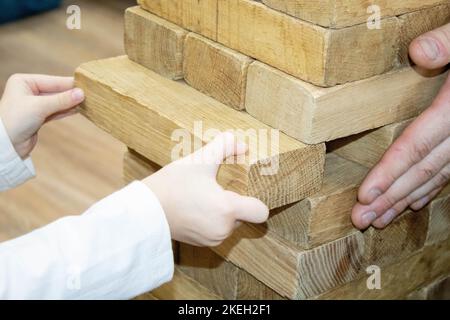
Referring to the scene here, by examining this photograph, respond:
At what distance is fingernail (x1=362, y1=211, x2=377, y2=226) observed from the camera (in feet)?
4.17

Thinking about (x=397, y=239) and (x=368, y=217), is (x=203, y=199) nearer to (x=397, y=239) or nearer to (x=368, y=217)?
(x=368, y=217)

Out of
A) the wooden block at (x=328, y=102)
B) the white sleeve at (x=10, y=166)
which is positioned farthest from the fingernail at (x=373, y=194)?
the white sleeve at (x=10, y=166)

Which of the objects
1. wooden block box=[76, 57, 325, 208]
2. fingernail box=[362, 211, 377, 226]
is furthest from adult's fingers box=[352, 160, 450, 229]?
wooden block box=[76, 57, 325, 208]

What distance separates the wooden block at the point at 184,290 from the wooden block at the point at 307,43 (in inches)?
19.4

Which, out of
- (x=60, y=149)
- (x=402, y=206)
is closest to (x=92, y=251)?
(x=402, y=206)

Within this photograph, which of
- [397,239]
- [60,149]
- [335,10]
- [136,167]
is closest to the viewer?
[335,10]

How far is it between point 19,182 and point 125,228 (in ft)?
1.49

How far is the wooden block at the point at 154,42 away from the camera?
4.24 feet

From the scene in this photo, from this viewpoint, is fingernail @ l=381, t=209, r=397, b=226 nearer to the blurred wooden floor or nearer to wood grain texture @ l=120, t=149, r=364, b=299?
wood grain texture @ l=120, t=149, r=364, b=299

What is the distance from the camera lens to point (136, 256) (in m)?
1.15

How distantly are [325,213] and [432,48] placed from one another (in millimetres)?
291

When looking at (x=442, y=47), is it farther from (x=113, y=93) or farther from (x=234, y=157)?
(x=113, y=93)

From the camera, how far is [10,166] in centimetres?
147

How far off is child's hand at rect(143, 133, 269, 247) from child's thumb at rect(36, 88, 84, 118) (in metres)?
0.27
